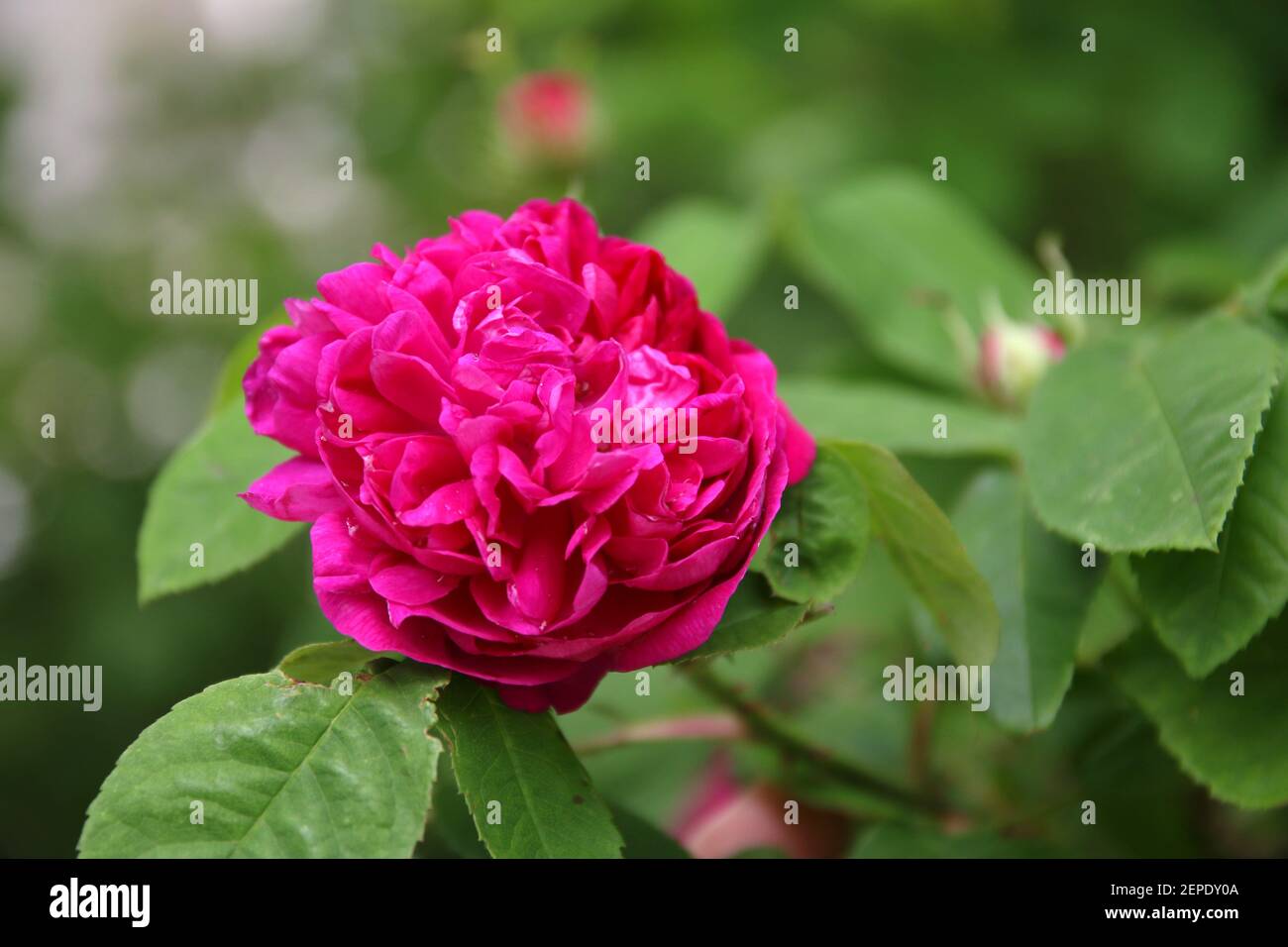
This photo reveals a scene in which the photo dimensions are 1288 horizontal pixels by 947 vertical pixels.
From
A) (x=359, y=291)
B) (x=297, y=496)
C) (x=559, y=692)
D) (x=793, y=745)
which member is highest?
(x=359, y=291)

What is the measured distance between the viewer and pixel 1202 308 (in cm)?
148

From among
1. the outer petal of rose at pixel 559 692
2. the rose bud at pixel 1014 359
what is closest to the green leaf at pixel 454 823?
the outer petal of rose at pixel 559 692

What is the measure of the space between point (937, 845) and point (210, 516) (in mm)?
620

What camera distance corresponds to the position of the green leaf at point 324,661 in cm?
64

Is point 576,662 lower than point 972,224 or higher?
lower

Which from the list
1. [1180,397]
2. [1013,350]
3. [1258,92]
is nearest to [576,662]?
[1180,397]

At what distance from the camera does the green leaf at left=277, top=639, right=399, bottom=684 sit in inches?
25.0

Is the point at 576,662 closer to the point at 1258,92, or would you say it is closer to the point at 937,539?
the point at 937,539

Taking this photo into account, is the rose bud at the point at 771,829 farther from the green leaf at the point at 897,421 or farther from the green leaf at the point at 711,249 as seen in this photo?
the green leaf at the point at 711,249

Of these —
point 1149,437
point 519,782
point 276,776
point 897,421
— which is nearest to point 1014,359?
point 897,421

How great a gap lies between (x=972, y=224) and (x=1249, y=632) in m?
0.82

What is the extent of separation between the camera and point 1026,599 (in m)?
0.80

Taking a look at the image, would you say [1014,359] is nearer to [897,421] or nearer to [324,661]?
[897,421]

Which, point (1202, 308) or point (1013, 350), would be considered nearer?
point (1013, 350)
